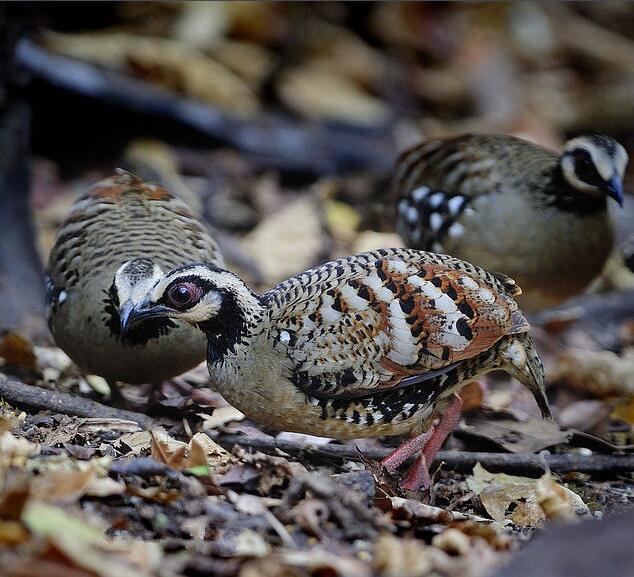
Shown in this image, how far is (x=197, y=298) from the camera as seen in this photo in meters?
4.56

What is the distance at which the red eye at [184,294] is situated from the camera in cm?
454

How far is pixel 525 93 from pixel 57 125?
6.04m

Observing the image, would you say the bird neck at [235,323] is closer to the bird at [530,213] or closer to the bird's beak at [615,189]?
the bird at [530,213]

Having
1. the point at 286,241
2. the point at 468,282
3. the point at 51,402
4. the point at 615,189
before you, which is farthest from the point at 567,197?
the point at 51,402

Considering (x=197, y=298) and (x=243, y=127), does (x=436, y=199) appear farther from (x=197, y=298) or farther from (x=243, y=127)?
(x=243, y=127)

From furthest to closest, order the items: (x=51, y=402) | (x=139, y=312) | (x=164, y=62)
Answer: (x=164, y=62) < (x=51, y=402) < (x=139, y=312)

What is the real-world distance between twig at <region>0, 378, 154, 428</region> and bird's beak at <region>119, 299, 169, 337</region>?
1.51 feet

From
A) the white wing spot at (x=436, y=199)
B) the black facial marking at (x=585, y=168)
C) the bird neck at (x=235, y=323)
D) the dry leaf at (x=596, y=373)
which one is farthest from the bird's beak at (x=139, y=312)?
the black facial marking at (x=585, y=168)

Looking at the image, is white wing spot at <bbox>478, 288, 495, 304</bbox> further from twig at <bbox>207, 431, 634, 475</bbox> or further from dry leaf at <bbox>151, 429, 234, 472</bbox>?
dry leaf at <bbox>151, 429, 234, 472</bbox>

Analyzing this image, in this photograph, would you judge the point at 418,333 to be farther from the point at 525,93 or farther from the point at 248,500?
the point at 525,93

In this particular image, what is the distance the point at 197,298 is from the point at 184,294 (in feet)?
0.19

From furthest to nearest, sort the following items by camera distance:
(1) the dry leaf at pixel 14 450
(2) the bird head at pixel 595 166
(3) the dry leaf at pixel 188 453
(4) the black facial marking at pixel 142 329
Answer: (2) the bird head at pixel 595 166
(4) the black facial marking at pixel 142 329
(3) the dry leaf at pixel 188 453
(1) the dry leaf at pixel 14 450

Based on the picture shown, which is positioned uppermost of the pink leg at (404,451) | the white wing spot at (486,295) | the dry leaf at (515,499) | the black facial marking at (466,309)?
the white wing spot at (486,295)

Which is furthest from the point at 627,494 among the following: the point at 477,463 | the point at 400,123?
the point at 400,123
